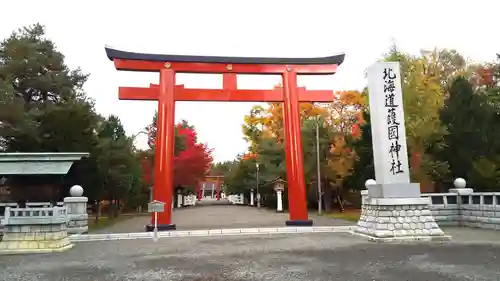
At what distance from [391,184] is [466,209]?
659 centimetres

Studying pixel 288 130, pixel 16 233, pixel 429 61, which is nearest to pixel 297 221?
pixel 288 130

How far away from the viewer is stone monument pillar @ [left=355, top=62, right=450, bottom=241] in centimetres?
1184

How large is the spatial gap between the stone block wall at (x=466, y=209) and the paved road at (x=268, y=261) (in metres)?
2.75

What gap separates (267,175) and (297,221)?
14.7 metres

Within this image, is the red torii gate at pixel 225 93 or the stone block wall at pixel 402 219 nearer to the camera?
the stone block wall at pixel 402 219

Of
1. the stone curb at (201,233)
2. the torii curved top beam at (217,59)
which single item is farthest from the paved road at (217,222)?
the torii curved top beam at (217,59)

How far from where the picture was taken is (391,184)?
475 inches

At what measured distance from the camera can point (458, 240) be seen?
38.1 feet

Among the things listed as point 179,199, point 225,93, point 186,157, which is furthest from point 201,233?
point 179,199

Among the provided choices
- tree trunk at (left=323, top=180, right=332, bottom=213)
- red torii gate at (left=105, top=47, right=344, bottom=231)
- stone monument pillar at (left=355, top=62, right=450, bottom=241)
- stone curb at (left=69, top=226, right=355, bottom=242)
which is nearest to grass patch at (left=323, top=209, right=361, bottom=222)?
tree trunk at (left=323, top=180, right=332, bottom=213)

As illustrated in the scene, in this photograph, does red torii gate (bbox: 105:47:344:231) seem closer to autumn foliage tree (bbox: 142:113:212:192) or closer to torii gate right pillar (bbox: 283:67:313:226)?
torii gate right pillar (bbox: 283:67:313:226)

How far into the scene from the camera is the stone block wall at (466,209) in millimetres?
14727

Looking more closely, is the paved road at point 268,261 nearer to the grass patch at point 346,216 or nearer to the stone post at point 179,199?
the grass patch at point 346,216

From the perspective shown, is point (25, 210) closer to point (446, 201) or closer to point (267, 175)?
point (446, 201)
